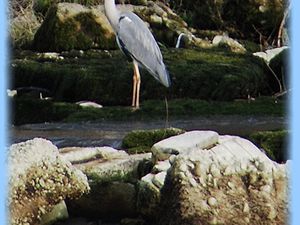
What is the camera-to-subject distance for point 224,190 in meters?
2.87

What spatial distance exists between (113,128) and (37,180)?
3058 mm

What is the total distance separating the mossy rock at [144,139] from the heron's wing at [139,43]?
9.67ft

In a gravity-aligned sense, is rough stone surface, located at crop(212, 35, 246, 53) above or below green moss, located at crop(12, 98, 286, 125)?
above

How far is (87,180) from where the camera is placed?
348cm

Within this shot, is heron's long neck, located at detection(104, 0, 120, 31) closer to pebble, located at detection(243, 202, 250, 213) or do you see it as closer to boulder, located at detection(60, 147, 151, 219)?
boulder, located at detection(60, 147, 151, 219)

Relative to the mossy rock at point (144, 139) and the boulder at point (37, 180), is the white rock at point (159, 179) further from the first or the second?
the mossy rock at point (144, 139)

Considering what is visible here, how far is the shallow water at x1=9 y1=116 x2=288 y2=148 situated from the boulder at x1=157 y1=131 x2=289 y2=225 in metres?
2.37

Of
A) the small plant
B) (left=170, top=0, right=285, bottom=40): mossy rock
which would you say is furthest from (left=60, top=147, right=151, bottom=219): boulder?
(left=170, top=0, right=285, bottom=40): mossy rock

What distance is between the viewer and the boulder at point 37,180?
3.02 meters

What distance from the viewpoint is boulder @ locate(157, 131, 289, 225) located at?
9.31 feet

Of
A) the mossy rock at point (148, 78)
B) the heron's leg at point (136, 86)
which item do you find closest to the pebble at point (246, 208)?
the heron's leg at point (136, 86)

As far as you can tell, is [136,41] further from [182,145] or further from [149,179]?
[149,179]

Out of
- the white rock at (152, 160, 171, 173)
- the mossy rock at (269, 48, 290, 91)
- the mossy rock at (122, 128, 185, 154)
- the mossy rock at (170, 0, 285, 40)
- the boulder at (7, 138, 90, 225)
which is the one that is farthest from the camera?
the mossy rock at (170, 0, 285, 40)

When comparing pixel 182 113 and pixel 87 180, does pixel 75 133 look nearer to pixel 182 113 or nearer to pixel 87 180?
pixel 182 113
